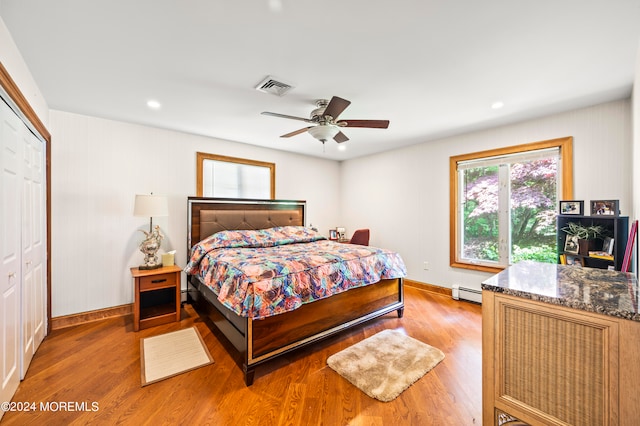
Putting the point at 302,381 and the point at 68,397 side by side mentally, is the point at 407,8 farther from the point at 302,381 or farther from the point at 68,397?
the point at 68,397

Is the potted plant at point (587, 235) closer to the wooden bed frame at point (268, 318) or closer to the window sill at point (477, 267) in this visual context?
the window sill at point (477, 267)

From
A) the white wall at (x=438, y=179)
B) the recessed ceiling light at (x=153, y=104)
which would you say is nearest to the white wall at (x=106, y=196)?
the recessed ceiling light at (x=153, y=104)

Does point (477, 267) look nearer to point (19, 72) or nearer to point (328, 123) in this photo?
point (328, 123)

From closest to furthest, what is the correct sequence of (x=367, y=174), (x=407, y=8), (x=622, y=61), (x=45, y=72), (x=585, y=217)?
1. (x=407, y=8)
2. (x=622, y=61)
3. (x=45, y=72)
4. (x=585, y=217)
5. (x=367, y=174)

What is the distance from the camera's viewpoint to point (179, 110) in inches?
122

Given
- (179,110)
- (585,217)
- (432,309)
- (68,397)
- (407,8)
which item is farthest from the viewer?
(432,309)

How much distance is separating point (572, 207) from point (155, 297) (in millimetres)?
5170

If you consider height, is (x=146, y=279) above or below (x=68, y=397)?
above

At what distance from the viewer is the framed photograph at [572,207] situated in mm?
2795

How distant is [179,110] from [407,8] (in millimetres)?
2658

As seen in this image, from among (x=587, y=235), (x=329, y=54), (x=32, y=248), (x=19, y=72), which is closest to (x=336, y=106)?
(x=329, y=54)

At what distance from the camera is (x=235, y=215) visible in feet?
13.9

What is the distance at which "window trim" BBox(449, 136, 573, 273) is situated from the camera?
315 centimetres

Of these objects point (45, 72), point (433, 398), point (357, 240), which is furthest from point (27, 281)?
point (357, 240)
